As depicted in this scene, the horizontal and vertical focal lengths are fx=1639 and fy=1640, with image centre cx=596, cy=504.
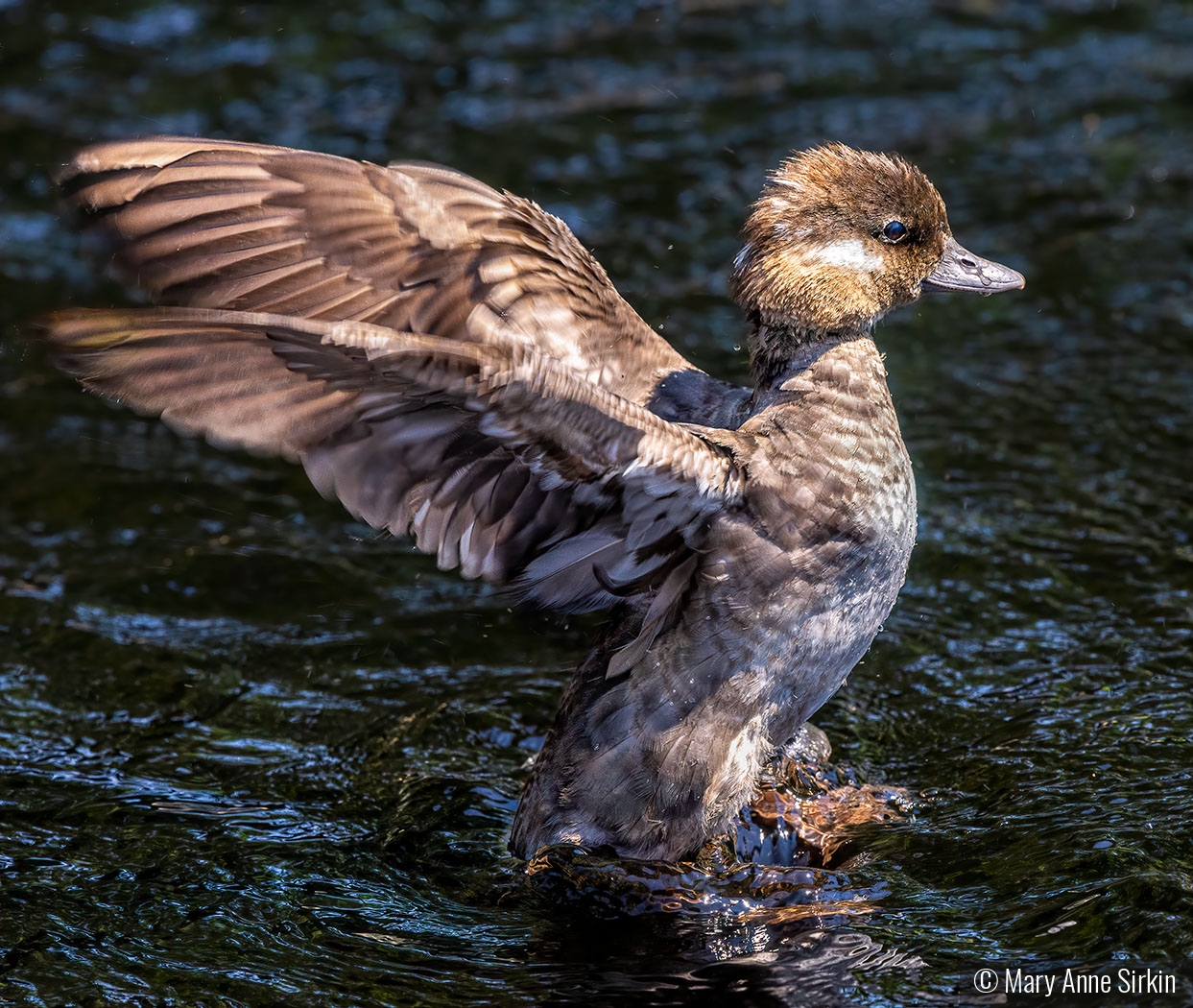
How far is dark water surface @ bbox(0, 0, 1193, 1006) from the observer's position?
500cm

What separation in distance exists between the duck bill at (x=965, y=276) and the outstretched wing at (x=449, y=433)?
3.66 ft

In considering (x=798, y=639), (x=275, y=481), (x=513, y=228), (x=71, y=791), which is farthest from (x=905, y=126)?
(x=71, y=791)

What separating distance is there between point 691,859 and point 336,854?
1.19 metres

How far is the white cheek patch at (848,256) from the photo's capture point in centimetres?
546

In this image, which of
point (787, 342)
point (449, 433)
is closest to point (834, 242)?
point (787, 342)

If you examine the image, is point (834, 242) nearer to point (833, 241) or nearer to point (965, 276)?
point (833, 241)

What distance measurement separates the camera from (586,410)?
4.50m

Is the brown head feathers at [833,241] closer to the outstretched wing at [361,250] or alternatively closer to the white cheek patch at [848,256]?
the white cheek patch at [848,256]

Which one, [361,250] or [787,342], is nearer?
[787,342]

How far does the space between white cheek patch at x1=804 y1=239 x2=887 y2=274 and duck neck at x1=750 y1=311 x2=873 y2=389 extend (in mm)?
195

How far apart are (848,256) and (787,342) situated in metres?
0.35

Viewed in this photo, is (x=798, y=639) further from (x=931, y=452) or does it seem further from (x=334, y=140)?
(x=334, y=140)

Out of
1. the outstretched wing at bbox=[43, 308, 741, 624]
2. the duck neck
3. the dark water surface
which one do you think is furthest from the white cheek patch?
the dark water surface

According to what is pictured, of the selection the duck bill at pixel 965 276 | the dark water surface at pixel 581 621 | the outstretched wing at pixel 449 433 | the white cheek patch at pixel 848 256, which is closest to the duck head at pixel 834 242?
the white cheek patch at pixel 848 256
